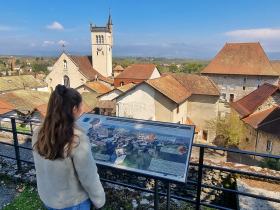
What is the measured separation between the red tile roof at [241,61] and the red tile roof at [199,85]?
17.7m

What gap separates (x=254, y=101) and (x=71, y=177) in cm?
1768

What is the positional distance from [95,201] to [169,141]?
101 centimetres

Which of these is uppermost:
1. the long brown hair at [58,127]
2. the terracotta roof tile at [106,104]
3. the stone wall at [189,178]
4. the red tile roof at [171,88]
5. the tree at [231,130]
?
the long brown hair at [58,127]

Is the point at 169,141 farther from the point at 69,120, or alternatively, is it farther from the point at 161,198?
the point at 161,198

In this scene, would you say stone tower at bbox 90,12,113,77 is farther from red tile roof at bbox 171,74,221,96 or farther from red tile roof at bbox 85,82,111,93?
red tile roof at bbox 171,74,221,96

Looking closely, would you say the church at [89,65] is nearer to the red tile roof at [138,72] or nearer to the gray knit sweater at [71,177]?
the red tile roof at [138,72]

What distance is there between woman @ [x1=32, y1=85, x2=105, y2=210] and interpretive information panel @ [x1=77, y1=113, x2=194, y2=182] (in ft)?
1.48

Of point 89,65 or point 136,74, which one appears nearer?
point 136,74

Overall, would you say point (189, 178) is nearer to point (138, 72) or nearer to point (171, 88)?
point (171, 88)

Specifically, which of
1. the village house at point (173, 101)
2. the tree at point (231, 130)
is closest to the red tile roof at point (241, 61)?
the village house at point (173, 101)

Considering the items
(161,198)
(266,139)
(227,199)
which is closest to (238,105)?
(266,139)

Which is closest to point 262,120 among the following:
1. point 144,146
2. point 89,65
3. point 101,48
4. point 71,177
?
point 144,146

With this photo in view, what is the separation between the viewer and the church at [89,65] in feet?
119

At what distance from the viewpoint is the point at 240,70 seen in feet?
112
